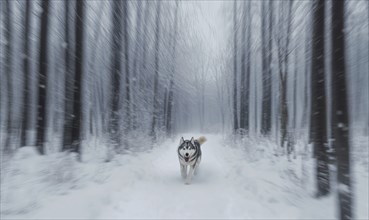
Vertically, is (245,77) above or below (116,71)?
above

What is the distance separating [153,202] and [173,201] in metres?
0.42

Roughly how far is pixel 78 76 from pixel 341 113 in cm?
814

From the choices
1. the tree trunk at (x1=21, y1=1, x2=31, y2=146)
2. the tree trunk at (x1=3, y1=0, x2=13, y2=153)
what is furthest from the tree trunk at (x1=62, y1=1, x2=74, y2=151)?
the tree trunk at (x1=3, y1=0, x2=13, y2=153)

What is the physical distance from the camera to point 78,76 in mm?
10180

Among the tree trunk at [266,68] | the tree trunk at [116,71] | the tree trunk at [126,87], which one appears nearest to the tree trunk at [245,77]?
the tree trunk at [266,68]

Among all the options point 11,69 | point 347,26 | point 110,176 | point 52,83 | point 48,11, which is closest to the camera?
point 347,26

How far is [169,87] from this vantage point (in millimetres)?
26141

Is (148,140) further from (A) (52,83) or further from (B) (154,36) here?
(B) (154,36)

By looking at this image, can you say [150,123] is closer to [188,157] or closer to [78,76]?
[78,76]

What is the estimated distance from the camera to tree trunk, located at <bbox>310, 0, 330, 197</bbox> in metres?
5.52

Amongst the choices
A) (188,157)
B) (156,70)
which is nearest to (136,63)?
(156,70)

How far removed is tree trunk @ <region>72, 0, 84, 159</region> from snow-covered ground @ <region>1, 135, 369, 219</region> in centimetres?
149

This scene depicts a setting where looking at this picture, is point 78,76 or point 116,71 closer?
point 78,76

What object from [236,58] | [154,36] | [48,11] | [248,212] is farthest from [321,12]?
[236,58]
